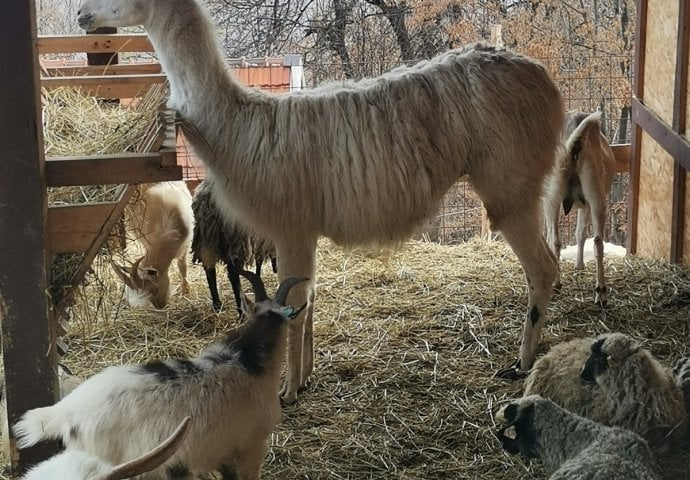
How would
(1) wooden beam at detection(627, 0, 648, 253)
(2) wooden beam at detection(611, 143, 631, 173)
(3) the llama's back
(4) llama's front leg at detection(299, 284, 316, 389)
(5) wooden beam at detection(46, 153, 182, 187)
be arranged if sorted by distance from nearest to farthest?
(5) wooden beam at detection(46, 153, 182, 187), (3) the llama's back, (4) llama's front leg at detection(299, 284, 316, 389), (1) wooden beam at detection(627, 0, 648, 253), (2) wooden beam at detection(611, 143, 631, 173)

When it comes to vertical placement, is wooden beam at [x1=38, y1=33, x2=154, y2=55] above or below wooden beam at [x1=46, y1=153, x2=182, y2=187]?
above

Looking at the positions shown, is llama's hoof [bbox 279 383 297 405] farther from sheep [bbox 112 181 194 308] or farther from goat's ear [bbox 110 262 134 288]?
sheep [bbox 112 181 194 308]

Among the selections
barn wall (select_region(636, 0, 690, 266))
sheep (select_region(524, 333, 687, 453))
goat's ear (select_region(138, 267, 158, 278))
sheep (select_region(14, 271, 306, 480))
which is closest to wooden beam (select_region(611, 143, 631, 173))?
barn wall (select_region(636, 0, 690, 266))

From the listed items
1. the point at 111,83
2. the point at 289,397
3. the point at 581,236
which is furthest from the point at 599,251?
the point at 111,83

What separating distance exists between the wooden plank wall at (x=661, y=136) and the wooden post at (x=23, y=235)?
4.93m

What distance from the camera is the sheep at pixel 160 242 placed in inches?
234

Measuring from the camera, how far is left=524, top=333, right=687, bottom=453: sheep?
11.7 ft

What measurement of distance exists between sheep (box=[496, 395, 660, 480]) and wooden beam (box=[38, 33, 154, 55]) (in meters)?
3.82

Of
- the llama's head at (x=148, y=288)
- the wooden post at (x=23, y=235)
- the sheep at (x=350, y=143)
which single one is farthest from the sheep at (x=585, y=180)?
the wooden post at (x=23, y=235)

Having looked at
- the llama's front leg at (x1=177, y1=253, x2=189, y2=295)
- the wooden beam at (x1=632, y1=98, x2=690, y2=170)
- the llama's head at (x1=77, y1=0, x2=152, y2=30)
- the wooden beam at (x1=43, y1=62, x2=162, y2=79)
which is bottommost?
the llama's front leg at (x1=177, y1=253, x2=189, y2=295)

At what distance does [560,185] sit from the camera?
645 cm

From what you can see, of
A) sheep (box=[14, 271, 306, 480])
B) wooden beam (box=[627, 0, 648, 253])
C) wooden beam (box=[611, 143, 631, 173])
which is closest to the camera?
sheep (box=[14, 271, 306, 480])

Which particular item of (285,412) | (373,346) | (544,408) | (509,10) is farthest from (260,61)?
(544,408)

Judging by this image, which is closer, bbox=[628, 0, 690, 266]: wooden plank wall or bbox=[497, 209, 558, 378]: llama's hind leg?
bbox=[497, 209, 558, 378]: llama's hind leg
